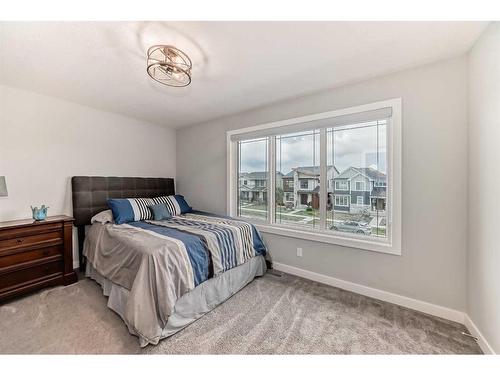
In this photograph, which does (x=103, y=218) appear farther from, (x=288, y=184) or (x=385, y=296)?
(x=385, y=296)

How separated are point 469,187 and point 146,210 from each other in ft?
11.7

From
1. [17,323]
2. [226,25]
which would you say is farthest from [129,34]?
[17,323]

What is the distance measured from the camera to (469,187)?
69.8 inches

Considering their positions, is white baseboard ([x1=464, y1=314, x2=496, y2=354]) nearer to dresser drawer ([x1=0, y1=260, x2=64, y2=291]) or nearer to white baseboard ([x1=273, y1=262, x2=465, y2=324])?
white baseboard ([x1=273, y1=262, x2=465, y2=324])

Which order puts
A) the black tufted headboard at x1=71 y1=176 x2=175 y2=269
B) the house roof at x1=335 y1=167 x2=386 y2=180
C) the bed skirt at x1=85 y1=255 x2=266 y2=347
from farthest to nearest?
1. the black tufted headboard at x1=71 y1=176 x2=175 y2=269
2. the house roof at x1=335 y1=167 x2=386 y2=180
3. the bed skirt at x1=85 y1=255 x2=266 y2=347

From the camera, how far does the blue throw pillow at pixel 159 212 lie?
9.87 ft

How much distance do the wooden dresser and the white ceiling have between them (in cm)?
159

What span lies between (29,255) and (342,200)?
353 cm

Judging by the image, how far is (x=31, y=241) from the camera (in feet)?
7.46

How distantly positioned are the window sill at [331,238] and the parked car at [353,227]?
8 centimetres

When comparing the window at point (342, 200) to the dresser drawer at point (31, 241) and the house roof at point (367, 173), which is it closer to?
the house roof at point (367, 173)

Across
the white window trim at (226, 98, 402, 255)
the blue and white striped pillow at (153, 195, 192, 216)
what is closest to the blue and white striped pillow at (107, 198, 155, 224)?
the blue and white striped pillow at (153, 195, 192, 216)

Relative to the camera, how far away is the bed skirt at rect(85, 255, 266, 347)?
5.60 feet

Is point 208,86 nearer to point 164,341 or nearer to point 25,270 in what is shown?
point 164,341
